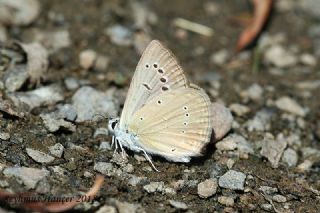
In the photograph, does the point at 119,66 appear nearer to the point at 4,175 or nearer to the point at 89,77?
the point at 89,77

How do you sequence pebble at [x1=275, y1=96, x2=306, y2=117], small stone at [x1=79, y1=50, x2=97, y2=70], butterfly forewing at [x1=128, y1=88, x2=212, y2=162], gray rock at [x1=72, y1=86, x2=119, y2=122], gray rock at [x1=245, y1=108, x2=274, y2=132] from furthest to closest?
small stone at [x1=79, y1=50, x2=97, y2=70], pebble at [x1=275, y1=96, x2=306, y2=117], gray rock at [x1=245, y1=108, x2=274, y2=132], gray rock at [x1=72, y1=86, x2=119, y2=122], butterfly forewing at [x1=128, y1=88, x2=212, y2=162]

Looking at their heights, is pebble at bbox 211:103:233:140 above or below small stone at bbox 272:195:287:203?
above

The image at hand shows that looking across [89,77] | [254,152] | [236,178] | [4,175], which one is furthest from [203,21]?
[4,175]

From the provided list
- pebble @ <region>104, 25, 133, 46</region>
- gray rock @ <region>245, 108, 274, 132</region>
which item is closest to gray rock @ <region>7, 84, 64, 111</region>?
pebble @ <region>104, 25, 133, 46</region>

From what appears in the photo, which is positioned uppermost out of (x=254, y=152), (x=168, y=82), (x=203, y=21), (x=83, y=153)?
(x=203, y=21)

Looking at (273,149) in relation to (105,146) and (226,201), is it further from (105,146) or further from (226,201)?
(105,146)

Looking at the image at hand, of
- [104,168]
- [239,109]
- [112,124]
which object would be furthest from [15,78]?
[239,109]

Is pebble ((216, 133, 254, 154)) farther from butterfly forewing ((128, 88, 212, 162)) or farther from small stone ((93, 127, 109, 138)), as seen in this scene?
small stone ((93, 127, 109, 138))
